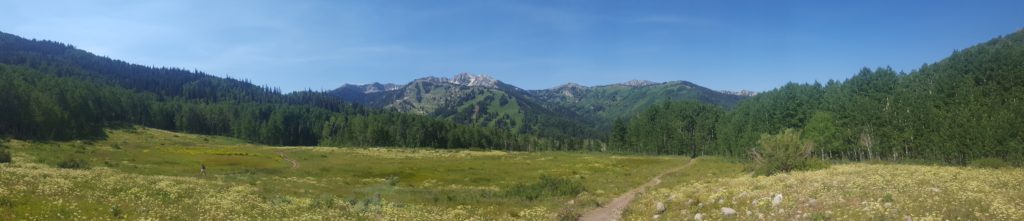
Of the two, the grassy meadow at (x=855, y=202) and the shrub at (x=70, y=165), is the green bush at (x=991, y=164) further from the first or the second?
the shrub at (x=70, y=165)

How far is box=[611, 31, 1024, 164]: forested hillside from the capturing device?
67.6 meters

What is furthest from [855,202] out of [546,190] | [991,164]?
[991,164]

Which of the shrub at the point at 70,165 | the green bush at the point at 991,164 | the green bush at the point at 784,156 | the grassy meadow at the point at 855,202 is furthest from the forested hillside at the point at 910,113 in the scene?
the shrub at the point at 70,165

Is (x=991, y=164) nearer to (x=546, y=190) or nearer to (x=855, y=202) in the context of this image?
(x=855, y=202)

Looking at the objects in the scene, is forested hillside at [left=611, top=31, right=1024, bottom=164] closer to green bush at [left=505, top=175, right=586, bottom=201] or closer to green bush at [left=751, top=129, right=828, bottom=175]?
green bush at [left=751, top=129, right=828, bottom=175]

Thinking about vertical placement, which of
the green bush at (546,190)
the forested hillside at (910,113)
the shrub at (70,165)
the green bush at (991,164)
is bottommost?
the green bush at (546,190)

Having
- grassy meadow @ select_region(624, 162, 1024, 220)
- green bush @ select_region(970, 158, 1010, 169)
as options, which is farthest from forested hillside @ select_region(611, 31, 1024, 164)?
grassy meadow @ select_region(624, 162, 1024, 220)

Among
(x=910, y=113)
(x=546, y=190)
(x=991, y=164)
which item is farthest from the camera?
(x=910, y=113)

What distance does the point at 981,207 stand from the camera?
20453mm

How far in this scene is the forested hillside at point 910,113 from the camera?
67.6 m

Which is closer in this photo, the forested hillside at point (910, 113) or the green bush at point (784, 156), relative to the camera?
the green bush at point (784, 156)

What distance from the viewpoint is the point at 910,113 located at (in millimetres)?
80875

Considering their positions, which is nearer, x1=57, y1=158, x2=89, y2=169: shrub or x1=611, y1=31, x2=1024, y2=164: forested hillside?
x1=57, y1=158, x2=89, y2=169: shrub

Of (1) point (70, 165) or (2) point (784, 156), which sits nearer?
(1) point (70, 165)
